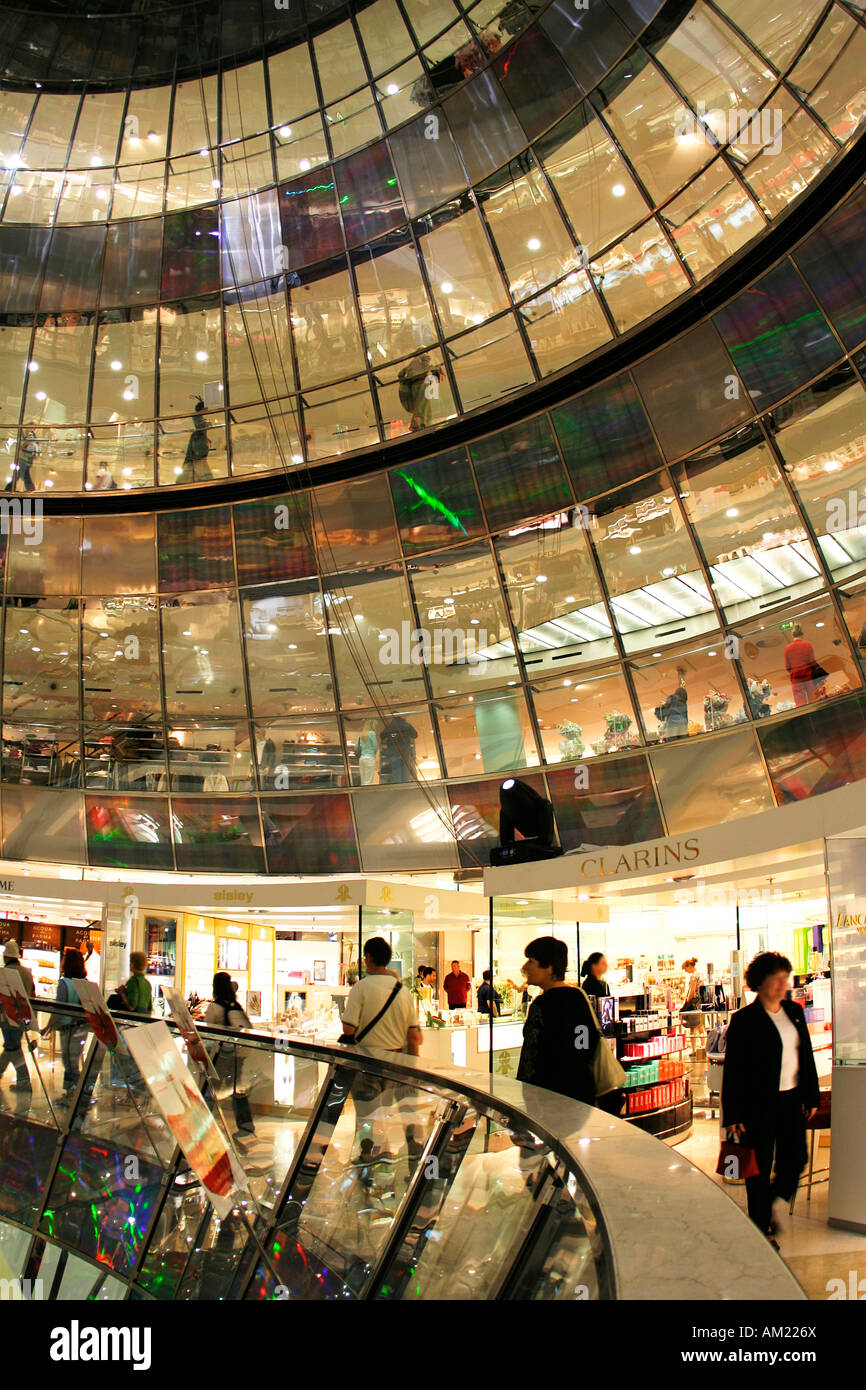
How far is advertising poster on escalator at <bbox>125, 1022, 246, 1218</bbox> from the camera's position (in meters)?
3.82

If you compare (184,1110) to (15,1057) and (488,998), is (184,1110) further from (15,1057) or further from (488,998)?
(488,998)

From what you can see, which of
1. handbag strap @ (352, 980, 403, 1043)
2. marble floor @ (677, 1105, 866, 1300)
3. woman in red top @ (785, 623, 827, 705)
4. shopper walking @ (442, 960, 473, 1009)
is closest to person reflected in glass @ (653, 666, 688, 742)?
woman in red top @ (785, 623, 827, 705)

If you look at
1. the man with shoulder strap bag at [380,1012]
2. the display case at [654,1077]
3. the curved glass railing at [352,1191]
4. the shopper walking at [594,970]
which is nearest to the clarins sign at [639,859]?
the shopper walking at [594,970]

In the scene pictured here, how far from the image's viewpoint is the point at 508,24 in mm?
14422

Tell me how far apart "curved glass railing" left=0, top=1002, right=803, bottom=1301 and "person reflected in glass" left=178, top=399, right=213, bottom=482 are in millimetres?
11072

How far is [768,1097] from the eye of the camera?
17.4 ft

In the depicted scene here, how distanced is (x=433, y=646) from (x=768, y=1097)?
12255 millimetres

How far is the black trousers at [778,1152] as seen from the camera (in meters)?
→ 5.25

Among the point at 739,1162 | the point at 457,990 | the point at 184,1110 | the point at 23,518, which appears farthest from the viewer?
the point at 23,518

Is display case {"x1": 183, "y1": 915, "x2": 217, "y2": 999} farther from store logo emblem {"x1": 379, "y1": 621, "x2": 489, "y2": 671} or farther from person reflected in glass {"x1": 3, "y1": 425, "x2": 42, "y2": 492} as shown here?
person reflected in glass {"x1": 3, "y1": 425, "x2": 42, "y2": 492}

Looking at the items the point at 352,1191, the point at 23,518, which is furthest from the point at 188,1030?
the point at 23,518

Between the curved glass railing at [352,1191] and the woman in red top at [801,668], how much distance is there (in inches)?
367
